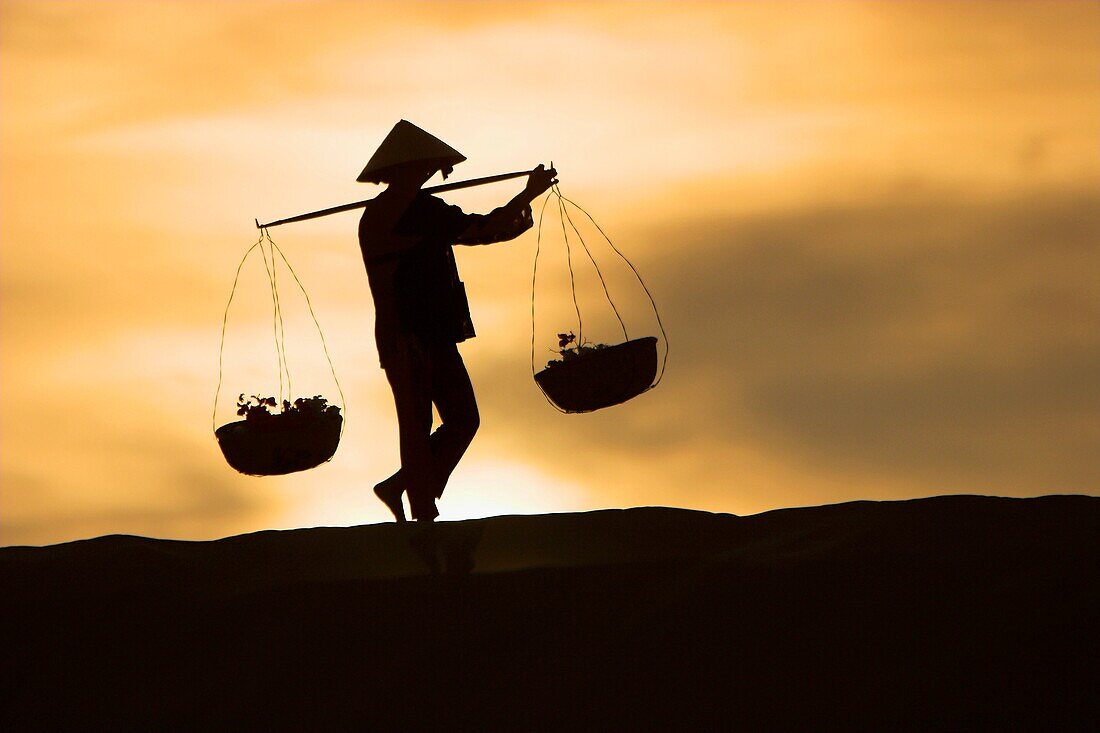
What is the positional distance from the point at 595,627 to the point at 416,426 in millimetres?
1608

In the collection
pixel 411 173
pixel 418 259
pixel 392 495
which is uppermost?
pixel 411 173

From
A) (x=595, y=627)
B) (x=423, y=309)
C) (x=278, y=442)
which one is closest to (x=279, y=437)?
(x=278, y=442)

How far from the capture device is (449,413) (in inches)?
248

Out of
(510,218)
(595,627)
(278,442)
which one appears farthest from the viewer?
(278,442)

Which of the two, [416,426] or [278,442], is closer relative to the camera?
[416,426]

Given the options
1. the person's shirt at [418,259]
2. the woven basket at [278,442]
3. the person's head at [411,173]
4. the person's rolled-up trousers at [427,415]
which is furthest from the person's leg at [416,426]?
the person's head at [411,173]

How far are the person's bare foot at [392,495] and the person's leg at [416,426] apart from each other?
0.08m

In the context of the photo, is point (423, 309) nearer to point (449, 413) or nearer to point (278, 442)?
point (449, 413)

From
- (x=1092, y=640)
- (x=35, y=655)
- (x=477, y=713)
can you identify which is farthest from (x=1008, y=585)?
(x=35, y=655)

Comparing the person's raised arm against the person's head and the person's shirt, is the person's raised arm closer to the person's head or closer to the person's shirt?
the person's shirt

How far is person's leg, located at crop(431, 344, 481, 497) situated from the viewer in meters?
6.28

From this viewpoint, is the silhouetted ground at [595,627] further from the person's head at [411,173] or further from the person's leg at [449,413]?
the person's head at [411,173]

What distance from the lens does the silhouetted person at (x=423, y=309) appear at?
6270 millimetres

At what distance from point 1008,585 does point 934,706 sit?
81cm
